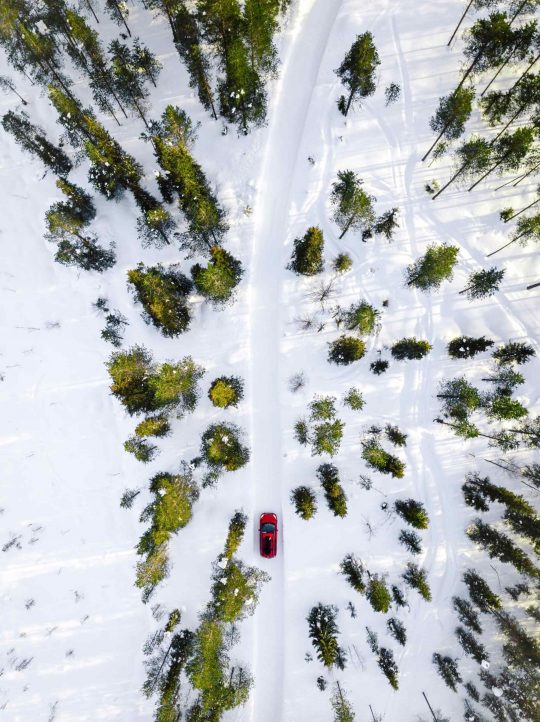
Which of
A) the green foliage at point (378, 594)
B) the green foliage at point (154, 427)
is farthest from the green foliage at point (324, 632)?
the green foliage at point (154, 427)

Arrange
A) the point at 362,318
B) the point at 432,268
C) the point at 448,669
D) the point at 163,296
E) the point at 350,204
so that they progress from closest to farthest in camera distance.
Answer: the point at 432,268, the point at 350,204, the point at 163,296, the point at 362,318, the point at 448,669

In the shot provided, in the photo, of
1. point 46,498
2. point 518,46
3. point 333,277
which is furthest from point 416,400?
point 46,498

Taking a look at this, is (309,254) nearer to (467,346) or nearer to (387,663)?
(467,346)

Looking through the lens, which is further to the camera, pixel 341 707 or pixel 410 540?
pixel 410 540

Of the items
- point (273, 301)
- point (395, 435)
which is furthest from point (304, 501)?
point (273, 301)

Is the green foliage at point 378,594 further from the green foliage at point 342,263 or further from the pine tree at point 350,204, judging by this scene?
the pine tree at point 350,204

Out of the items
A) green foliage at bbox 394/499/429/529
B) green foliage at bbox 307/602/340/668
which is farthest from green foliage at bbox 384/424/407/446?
green foliage at bbox 307/602/340/668

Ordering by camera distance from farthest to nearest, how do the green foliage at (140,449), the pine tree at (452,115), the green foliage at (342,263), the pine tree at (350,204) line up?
the green foliage at (342,263), the green foliage at (140,449), the pine tree at (350,204), the pine tree at (452,115)
